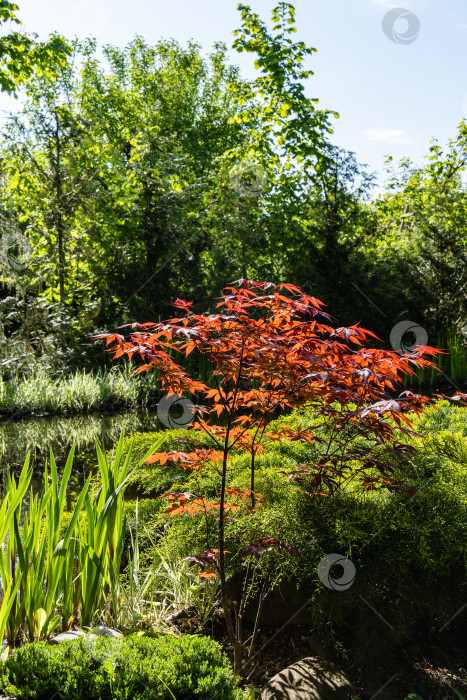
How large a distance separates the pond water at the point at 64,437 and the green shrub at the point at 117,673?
10.6ft

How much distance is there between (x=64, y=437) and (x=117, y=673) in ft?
18.2

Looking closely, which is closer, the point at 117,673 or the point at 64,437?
the point at 117,673

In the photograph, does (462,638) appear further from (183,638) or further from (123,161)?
(123,161)

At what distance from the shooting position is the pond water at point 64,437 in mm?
5512

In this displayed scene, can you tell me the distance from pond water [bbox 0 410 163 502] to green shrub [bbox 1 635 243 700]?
3.23 metres

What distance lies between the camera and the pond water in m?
5.51

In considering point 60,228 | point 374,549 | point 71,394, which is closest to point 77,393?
point 71,394

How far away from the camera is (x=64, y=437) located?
6.84 metres

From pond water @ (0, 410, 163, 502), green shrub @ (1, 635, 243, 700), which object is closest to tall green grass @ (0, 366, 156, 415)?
pond water @ (0, 410, 163, 502)

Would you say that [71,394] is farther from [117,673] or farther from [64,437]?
[117,673]

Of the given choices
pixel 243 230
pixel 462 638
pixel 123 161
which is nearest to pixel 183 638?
pixel 462 638

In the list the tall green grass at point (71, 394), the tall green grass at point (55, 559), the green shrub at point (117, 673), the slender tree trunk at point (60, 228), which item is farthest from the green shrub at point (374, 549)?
the slender tree trunk at point (60, 228)

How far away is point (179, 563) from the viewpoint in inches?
113

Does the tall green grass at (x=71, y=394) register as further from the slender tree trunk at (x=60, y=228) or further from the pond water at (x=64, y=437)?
the slender tree trunk at (x=60, y=228)
